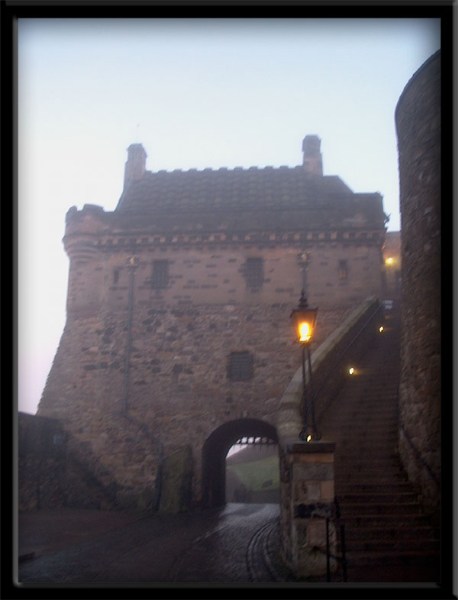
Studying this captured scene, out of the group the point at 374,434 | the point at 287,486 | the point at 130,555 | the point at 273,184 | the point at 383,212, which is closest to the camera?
the point at 287,486

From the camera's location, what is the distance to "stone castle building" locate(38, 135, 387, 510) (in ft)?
59.1

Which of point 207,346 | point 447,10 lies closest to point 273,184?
point 207,346

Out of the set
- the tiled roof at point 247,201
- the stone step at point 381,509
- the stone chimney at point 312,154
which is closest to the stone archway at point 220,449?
the tiled roof at point 247,201

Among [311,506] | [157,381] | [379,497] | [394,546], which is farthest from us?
[157,381]

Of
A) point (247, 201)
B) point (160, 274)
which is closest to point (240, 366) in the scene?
point (160, 274)

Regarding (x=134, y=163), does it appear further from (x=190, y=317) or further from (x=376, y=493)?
(x=376, y=493)

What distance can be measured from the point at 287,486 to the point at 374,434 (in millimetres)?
2964

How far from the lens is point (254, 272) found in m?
19.8

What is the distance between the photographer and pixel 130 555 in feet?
31.9

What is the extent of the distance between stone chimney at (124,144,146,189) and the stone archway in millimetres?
11370

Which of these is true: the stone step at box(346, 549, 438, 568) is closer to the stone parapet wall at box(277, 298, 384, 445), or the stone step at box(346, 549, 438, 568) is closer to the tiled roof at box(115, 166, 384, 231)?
the stone parapet wall at box(277, 298, 384, 445)

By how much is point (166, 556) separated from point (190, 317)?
1047cm
